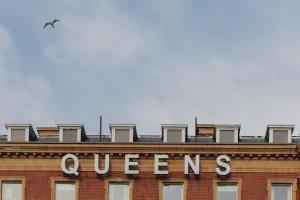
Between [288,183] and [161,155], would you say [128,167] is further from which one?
[288,183]

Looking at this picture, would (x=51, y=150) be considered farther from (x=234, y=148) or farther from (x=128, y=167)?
(x=234, y=148)

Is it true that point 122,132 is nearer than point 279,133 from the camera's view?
No

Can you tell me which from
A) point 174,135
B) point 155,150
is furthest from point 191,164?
point 174,135

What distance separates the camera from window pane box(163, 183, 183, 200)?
103000mm

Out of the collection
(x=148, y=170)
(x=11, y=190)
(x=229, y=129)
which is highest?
(x=229, y=129)

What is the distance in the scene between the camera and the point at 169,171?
10312 centimetres

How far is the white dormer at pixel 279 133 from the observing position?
4122 inches

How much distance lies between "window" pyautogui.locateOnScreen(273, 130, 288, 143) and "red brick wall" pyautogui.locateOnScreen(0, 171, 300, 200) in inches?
137

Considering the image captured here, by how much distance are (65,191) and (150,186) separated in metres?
7.24

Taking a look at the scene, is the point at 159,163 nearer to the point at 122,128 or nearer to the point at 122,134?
the point at 122,134

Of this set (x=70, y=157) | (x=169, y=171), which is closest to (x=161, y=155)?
(x=169, y=171)

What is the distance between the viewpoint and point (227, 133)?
105 metres

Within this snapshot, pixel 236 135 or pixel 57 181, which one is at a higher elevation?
pixel 236 135

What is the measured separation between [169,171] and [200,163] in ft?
8.91
